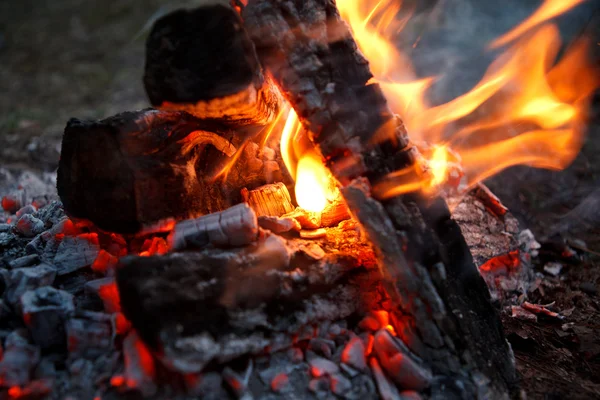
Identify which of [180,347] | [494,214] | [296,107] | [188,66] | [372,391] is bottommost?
[372,391]

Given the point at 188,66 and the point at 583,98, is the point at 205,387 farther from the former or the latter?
the point at 583,98

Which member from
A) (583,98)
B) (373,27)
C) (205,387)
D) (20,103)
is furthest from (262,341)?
(20,103)

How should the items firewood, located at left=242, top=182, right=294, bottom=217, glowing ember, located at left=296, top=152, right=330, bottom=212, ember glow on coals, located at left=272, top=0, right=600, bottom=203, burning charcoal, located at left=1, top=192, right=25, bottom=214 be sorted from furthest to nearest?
burning charcoal, located at left=1, top=192, right=25, bottom=214, ember glow on coals, located at left=272, top=0, right=600, bottom=203, glowing ember, located at left=296, top=152, right=330, bottom=212, firewood, located at left=242, top=182, right=294, bottom=217

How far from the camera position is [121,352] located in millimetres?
1797

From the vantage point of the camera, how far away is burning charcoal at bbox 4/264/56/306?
2.03m

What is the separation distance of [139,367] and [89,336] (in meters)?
0.38

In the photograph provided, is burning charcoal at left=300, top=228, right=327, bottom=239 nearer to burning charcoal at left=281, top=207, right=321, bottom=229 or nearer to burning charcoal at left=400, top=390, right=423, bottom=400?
burning charcoal at left=281, top=207, right=321, bottom=229

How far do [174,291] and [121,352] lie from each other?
0.43m

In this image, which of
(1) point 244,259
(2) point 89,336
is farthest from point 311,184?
(2) point 89,336

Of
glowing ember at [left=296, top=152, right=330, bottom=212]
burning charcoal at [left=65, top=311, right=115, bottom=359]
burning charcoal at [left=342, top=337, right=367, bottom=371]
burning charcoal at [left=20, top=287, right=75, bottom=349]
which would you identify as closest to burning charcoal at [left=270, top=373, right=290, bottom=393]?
burning charcoal at [left=342, top=337, right=367, bottom=371]

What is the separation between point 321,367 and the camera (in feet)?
6.11

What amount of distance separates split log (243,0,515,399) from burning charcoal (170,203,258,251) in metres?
0.59

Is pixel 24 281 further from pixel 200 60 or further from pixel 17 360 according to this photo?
pixel 200 60

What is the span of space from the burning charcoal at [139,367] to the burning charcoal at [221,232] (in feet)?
1.81
